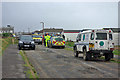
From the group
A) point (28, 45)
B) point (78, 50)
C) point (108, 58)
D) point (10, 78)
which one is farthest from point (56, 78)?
point (28, 45)

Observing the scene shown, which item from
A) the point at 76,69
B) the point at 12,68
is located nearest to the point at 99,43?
the point at 76,69

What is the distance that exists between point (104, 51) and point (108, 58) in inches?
35.4

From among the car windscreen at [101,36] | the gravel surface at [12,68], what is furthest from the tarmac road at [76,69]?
the car windscreen at [101,36]

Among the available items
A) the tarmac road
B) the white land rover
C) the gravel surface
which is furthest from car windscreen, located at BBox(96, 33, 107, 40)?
the gravel surface

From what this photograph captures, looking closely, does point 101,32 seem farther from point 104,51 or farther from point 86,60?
point 86,60

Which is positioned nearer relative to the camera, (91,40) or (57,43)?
(91,40)

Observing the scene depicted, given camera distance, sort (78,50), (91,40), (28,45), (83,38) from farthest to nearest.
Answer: (28,45)
(78,50)
(83,38)
(91,40)

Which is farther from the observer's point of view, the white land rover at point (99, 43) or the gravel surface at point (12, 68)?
the white land rover at point (99, 43)

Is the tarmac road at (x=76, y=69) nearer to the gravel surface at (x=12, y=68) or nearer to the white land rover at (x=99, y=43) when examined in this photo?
the white land rover at (x=99, y=43)

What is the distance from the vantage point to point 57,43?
30594 mm

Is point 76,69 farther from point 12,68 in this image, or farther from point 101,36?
point 101,36

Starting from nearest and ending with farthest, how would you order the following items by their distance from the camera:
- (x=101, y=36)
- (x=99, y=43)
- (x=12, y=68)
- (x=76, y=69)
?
1. (x=12, y=68)
2. (x=76, y=69)
3. (x=99, y=43)
4. (x=101, y=36)

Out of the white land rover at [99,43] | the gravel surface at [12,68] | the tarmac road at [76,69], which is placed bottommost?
the tarmac road at [76,69]

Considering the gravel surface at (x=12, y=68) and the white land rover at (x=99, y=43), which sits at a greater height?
the white land rover at (x=99, y=43)
